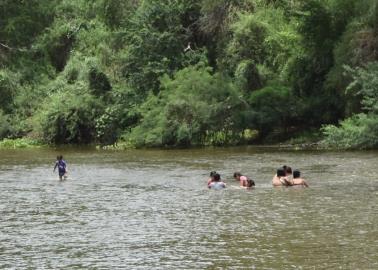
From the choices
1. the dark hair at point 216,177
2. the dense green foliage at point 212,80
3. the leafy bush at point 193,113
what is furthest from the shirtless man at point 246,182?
the leafy bush at point 193,113

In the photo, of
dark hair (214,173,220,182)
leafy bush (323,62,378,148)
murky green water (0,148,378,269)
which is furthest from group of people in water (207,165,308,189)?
leafy bush (323,62,378,148)

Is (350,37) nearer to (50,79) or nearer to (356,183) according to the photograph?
(356,183)

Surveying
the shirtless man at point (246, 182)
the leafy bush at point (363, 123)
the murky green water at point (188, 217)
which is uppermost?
the leafy bush at point (363, 123)

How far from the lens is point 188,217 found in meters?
22.0

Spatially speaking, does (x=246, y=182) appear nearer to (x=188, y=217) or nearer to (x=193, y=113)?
(x=188, y=217)

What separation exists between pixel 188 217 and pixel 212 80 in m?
28.3

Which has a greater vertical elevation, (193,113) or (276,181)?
(193,113)

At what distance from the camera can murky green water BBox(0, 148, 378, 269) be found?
53.6 feet

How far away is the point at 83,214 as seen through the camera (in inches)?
911

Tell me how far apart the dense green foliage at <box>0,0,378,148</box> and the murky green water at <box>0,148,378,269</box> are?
9.07 meters

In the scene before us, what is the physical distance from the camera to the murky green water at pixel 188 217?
16.3 m

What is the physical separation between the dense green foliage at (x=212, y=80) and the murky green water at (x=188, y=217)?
29.7ft

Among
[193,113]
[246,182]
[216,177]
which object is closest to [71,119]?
[193,113]

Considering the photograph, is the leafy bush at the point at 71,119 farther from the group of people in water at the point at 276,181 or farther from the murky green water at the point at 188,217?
the group of people in water at the point at 276,181
